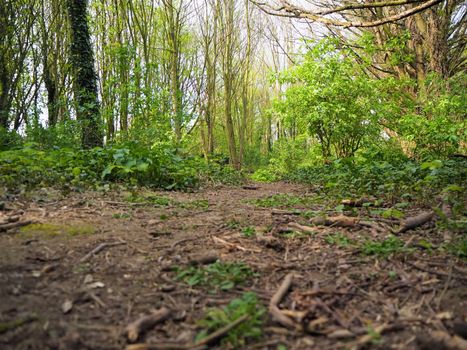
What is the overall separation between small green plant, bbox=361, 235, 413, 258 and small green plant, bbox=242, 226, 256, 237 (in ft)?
2.67

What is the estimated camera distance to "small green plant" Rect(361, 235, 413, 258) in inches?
82.5

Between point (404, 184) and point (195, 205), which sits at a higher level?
point (404, 184)

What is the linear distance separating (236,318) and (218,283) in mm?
381

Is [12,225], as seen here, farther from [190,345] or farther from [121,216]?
[190,345]

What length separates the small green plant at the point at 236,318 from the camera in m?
1.27

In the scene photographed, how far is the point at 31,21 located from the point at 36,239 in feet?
38.4

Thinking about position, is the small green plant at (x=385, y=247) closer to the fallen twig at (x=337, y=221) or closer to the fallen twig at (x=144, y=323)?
the fallen twig at (x=337, y=221)

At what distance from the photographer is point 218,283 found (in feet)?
5.70

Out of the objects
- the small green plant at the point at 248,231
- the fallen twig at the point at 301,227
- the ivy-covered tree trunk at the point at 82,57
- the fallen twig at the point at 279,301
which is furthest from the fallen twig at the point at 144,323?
the ivy-covered tree trunk at the point at 82,57

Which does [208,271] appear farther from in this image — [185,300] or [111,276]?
[111,276]

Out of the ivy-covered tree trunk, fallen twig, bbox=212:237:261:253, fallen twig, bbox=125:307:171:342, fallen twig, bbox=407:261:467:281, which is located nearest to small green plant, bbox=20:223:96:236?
fallen twig, bbox=212:237:261:253

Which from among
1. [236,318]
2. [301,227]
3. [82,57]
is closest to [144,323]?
[236,318]

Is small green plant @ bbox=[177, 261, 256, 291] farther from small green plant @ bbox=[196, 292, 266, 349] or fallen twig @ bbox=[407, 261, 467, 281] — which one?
fallen twig @ bbox=[407, 261, 467, 281]

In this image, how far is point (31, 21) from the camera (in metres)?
11.1
